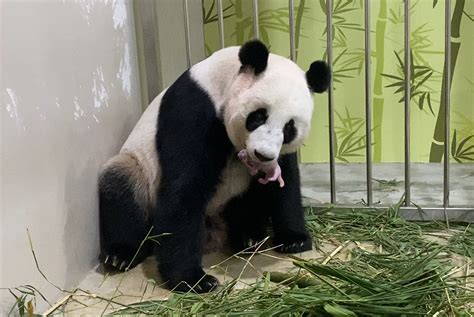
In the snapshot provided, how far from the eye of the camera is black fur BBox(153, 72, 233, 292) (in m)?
1.60

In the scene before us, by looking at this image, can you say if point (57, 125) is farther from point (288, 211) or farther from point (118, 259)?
point (288, 211)

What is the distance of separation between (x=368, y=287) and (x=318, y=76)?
0.49 metres

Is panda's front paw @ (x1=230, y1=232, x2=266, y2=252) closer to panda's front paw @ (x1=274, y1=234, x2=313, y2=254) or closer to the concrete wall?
panda's front paw @ (x1=274, y1=234, x2=313, y2=254)

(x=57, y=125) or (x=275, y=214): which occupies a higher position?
(x=57, y=125)

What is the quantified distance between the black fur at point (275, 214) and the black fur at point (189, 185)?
19cm

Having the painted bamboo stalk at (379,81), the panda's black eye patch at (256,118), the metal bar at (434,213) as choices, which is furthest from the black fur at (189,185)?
the painted bamboo stalk at (379,81)

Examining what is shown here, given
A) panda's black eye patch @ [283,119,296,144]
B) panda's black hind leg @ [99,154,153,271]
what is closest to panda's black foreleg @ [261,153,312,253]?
panda's black eye patch @ [283,119,296,144]

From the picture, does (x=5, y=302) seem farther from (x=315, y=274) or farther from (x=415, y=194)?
(x=415, y=194)

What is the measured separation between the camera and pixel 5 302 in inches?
54.3

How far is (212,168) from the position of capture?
5.31ft

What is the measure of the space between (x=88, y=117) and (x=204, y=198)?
0.36 metres

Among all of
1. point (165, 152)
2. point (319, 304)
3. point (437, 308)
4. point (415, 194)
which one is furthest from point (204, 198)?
point (415, 194)

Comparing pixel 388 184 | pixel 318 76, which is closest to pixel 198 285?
pixel 318 76

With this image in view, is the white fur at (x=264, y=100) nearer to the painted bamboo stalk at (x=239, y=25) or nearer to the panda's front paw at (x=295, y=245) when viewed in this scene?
the panda's front paw at (x=295, y=245)
